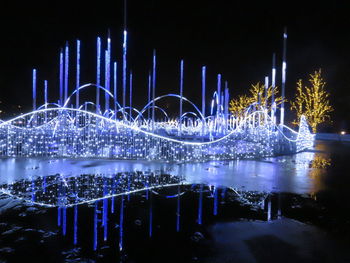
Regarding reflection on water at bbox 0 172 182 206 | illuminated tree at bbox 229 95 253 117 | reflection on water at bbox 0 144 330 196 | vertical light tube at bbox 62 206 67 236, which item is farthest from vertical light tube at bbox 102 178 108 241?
illuminated tree at bbox 229 95 253 117

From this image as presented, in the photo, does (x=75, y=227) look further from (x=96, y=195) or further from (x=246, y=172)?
(x=246, y=172)

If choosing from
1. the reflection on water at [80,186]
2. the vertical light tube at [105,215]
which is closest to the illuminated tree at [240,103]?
the reflection on water at [80,186]

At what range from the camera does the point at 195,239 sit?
151 inches

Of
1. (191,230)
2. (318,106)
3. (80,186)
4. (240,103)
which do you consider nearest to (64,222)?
(191,230)

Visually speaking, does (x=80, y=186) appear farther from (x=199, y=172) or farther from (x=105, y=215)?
(x=199, y=172)

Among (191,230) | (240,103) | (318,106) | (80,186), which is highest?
(240,103)

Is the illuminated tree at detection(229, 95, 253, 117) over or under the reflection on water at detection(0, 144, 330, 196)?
over

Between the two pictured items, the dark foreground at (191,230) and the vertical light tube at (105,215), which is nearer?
the dark foreground at (191,230)

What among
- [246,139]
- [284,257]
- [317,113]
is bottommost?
[284,257]

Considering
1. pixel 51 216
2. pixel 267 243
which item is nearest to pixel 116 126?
pixel 51 216

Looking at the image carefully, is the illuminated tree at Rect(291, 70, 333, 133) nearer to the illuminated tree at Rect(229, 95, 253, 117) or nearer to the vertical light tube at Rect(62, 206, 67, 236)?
the illuminated tree at Rect(229, 95, 253, 117)

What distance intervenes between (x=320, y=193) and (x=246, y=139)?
6946 mm

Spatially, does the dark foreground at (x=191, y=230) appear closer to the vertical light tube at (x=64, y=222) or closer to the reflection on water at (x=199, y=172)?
the vertical light tube at (x=64, y=222)

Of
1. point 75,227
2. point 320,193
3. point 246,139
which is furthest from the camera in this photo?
point 246,139
